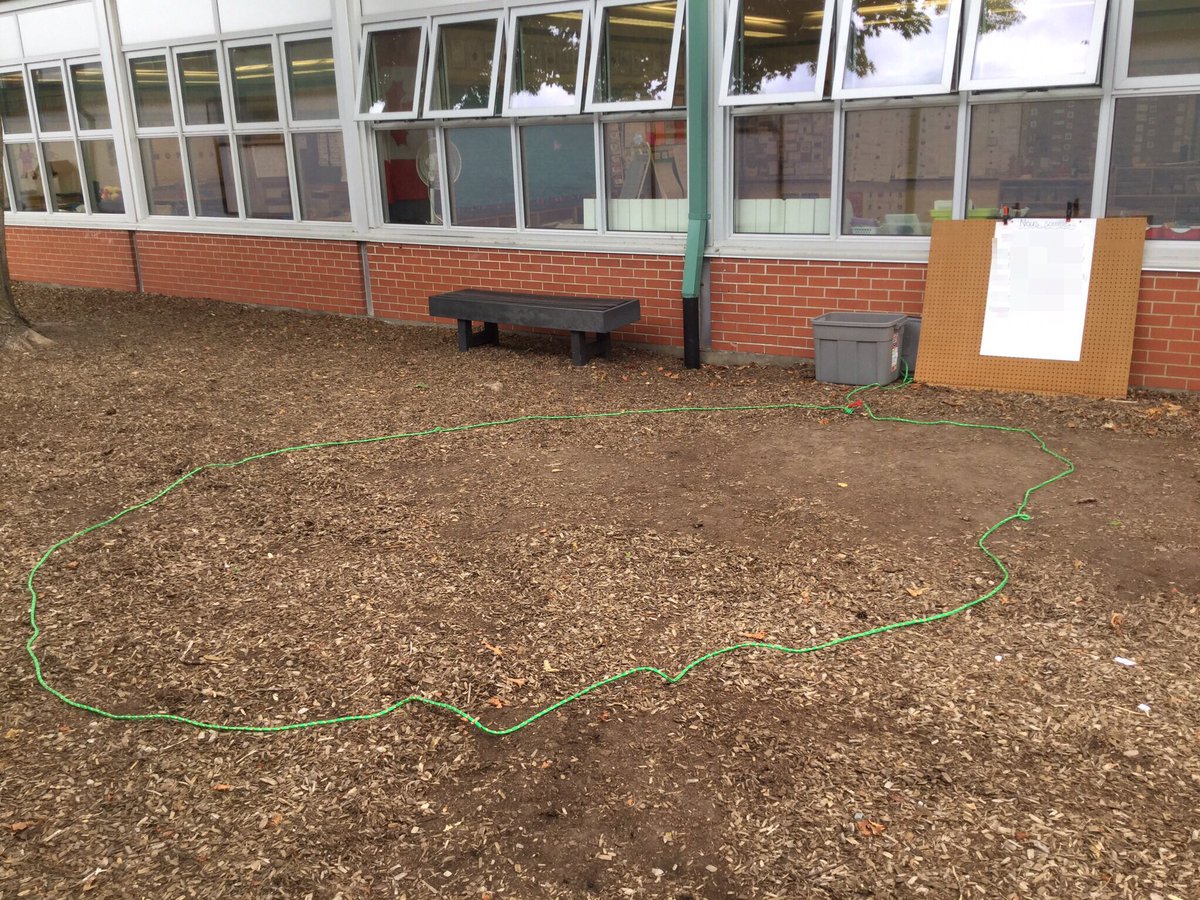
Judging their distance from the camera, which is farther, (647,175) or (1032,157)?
(647,175)

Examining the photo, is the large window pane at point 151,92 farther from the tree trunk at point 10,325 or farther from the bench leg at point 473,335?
the bench leg at point 473,335

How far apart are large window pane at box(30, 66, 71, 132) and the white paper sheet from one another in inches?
421

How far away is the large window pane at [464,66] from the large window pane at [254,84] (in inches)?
86.9

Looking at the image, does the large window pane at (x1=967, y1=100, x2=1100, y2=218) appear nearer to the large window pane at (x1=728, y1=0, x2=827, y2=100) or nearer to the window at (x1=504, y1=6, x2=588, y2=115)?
the large window pane at (x1=728, y1=0, x2=827, y2=100)

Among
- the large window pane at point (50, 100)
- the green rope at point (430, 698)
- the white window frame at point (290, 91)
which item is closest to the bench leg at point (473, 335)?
the green rope at point (430, 698)

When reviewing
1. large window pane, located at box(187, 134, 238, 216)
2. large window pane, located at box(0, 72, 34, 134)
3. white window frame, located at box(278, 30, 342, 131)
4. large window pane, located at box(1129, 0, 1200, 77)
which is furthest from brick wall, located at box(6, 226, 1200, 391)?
large window pane, located at box(0, 72, 34, 134)

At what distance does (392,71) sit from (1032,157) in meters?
5.44

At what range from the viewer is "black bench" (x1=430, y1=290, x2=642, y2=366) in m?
7.45

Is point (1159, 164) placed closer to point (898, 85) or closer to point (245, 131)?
point (898, 85)

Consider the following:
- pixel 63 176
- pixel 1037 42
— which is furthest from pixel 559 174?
pixel 63 176

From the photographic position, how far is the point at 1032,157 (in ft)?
21.1

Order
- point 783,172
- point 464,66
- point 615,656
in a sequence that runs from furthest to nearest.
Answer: point 464,66, point 783,172, point 615,656

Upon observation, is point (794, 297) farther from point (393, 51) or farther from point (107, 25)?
point (107, 25)

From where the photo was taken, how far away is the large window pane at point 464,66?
839 centimetres
